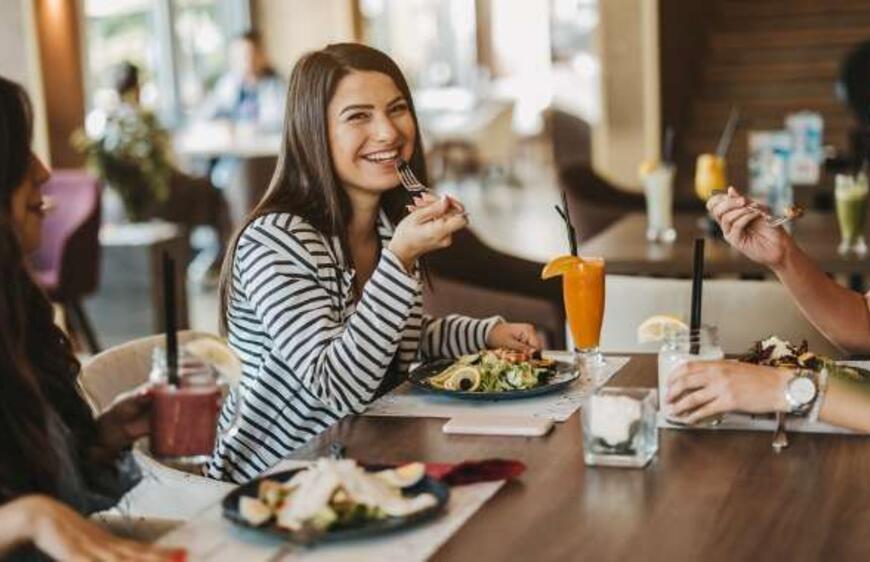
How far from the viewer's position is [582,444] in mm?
2080

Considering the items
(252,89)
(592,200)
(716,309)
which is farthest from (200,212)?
(716,309)

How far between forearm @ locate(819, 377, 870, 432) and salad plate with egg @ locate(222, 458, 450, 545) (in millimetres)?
622

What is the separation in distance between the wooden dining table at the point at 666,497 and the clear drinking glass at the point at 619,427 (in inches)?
0.8

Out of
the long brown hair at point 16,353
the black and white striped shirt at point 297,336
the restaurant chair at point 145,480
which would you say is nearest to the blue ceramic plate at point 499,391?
the black and white striped shirt at point 297,336

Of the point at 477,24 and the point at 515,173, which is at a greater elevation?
the point at 477,24

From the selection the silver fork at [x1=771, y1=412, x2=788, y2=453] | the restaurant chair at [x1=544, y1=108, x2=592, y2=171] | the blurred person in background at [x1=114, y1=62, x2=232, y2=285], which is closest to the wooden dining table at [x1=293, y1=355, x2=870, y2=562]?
the silver fork at [x1=771, y1=412, x2=788, y2=453]

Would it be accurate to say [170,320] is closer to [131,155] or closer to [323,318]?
[323,318]

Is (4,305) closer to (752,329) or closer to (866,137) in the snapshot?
(752,329)

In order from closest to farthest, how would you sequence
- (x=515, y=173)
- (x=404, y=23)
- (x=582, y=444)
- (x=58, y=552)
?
(x=58, y=552) < (x=582, y=444) < (x=515, y=173) < (x=404, y=23)

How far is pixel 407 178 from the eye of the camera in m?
2.63

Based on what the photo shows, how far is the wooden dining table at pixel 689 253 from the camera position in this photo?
4082 mm

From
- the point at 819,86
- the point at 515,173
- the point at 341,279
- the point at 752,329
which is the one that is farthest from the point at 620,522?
the point at 515,173

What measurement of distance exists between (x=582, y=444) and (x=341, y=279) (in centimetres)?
68

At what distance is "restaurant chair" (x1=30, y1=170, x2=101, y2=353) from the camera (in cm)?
658
